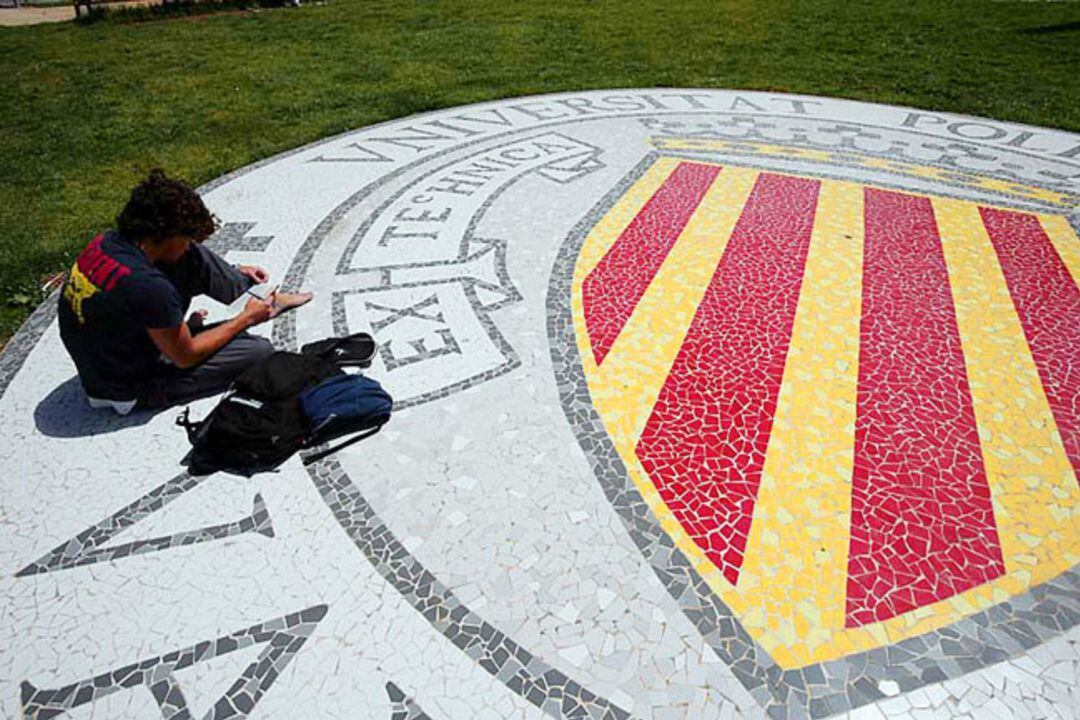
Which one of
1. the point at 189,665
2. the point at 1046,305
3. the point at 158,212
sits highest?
the point at 158,212

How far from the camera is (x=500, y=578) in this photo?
122 inches

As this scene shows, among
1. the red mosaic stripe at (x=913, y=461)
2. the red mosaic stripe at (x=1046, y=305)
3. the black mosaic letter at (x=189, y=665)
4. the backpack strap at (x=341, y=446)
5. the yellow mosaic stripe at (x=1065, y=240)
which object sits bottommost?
the black mosaic letter at (x=189, y=665)

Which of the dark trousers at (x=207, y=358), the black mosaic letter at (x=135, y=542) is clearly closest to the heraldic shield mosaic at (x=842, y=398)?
the black mosaic letter at (x=135, y=542)

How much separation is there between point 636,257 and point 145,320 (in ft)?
12.5

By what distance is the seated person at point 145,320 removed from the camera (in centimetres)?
358

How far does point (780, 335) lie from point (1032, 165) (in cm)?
566

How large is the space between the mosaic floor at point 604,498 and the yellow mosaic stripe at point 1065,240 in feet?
0.15

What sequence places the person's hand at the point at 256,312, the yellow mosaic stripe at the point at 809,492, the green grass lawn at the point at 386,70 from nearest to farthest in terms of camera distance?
the yellow mosaic stripe at the point at 809,492, the person's hand at the point at 256,312, the green grass lawn at the point at 386,70

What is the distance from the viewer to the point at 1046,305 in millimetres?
5215

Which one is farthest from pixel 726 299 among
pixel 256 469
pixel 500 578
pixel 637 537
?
pixel 256 469

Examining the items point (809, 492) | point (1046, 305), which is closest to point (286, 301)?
point (809, 492)

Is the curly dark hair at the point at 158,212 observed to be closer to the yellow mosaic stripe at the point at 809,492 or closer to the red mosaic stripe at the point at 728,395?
the red mosaic stripe at the point at 728,395

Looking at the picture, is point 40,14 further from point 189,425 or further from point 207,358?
point 189,425

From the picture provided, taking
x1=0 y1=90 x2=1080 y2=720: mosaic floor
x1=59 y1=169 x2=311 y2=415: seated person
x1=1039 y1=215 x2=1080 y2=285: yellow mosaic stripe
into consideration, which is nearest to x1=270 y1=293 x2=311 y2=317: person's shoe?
x1=0 y1=90 x2=1080 y2=720: mosaic floor
